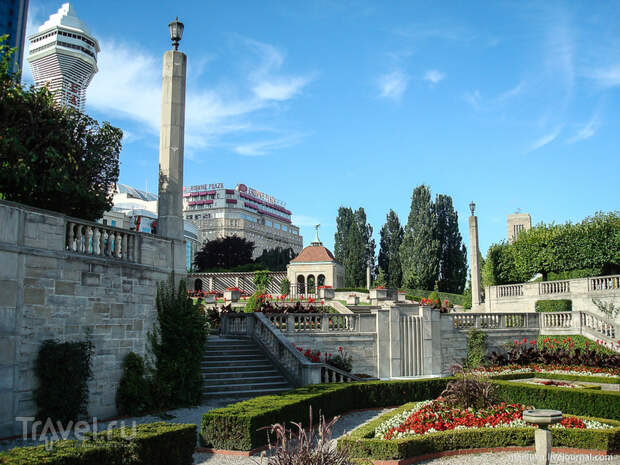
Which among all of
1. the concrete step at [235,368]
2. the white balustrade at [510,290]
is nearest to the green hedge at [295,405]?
the concrete step at [235,368]

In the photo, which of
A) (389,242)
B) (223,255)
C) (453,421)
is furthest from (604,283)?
(223,255)

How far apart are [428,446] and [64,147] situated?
13084 millimetres

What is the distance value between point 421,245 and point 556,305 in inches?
1095

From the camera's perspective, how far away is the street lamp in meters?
17.0

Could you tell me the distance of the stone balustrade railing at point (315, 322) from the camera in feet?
72.6

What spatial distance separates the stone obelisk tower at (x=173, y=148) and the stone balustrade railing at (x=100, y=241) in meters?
1.53

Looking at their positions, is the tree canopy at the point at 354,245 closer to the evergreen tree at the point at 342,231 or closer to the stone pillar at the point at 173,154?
the evergreen tree at the point at 342,231

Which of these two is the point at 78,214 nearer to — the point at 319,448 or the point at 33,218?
the point at 33,218

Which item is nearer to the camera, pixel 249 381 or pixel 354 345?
pixel 249 381

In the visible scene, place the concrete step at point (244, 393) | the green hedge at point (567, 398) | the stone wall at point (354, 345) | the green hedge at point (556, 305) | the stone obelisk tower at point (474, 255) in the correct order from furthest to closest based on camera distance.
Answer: the stone obelisk tower at point (474, 255) < the green hedge at point (556, 305) < the stone wall at point (354, 345) < the concrete step at point (244, 393) < the green hedge at point (567, 398)

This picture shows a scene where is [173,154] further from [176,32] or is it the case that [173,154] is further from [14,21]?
[14,21]

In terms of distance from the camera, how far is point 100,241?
13.7m

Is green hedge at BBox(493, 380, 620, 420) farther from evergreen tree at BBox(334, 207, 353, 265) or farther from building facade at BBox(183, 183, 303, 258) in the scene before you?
building facade at BBox(183, 183, 303, 258)

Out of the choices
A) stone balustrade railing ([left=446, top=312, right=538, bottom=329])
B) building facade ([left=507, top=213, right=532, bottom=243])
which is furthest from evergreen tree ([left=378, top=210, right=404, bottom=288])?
building facade ([left=507, top=213, right=532, bottom=243])
